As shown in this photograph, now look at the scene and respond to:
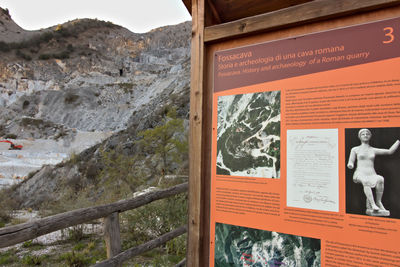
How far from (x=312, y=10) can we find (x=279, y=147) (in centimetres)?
81

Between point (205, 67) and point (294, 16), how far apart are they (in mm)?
666

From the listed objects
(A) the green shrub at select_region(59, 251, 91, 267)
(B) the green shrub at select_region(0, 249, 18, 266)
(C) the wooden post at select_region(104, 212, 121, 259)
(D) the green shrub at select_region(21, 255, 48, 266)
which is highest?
(C) the wooden post at select_region(104, 212, 121, 259)

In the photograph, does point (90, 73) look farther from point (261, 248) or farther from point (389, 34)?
→ point (389, 34)

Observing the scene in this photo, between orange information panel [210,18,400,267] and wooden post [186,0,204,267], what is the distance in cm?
11

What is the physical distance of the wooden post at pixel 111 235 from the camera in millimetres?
2531

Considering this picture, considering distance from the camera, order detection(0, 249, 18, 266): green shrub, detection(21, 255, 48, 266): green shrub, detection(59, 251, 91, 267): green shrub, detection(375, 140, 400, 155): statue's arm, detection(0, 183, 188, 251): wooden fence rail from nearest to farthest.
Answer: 1. detection(375, 140, 400, 155): statue's arm
2. detection(0, 183, 188, 251): wooden fence rail
3. detection(59, 251, 91, 267): green shrub
4. detection(21, 255, 48, 266): green shrub
5. detection(0, 249, 18, 266): green shrub

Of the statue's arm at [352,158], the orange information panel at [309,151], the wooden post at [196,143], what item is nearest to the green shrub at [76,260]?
the wooden post at [196,143]

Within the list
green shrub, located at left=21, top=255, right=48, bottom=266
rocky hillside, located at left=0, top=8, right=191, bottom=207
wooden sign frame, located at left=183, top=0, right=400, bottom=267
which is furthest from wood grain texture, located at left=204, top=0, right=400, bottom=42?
rocky hillside, located at left=0, top=8, right=191, bottom=207

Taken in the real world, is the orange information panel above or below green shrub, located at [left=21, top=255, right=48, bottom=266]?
above

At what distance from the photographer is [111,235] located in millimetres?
2549

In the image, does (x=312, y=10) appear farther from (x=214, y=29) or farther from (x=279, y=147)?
(x=279, y=147)

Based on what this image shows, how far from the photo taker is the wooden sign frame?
1628 millimetres

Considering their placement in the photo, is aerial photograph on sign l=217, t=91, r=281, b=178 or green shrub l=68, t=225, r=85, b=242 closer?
aerial photograph on sign l=217, t=91, r=281, b=178

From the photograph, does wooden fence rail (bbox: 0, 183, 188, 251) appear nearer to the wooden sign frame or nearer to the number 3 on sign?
the wooden sign frame
